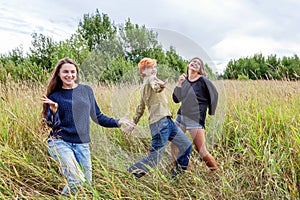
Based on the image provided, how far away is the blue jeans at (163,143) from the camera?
2.40m

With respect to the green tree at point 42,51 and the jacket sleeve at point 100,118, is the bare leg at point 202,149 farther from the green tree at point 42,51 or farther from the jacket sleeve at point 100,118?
the green tree at point 42,51

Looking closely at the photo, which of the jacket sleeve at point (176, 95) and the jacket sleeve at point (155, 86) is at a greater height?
the jacket sleeve at point (155, 86)

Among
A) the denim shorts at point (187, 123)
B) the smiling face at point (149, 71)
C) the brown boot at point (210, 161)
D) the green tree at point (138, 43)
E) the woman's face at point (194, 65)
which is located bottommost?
the brown boot at point (210, 161)

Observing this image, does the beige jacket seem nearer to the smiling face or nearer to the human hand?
the smiling face

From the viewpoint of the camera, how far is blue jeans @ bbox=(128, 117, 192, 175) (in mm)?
2402

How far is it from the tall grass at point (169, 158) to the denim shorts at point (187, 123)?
0.43 feet

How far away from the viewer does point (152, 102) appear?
2246 millimetres

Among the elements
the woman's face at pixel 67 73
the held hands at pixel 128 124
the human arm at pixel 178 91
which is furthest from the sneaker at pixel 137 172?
the woman's face at pixel 67 73

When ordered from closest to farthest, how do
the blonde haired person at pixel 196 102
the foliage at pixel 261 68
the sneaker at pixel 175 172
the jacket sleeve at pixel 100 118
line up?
the jacket sleeve at pixel 100 118, the blonde haired person at pixel 196 102, the sneaker at pixel 175 172, the foliage at pixel 261 68

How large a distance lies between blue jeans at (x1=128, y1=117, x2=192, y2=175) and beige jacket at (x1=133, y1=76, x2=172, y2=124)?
6 centimetres

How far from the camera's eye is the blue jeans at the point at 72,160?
2227 mm

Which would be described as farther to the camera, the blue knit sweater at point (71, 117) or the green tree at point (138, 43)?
the blue knit sweater at point (71, 117)

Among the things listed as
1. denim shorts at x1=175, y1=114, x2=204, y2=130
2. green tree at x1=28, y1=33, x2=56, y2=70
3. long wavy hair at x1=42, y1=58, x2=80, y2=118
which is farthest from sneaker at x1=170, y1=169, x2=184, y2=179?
green tree at x1=28, y1=33, x2=56, y2=70

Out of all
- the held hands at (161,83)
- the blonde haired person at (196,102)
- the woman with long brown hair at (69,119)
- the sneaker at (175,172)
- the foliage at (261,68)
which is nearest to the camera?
the held hands at (161,83)
